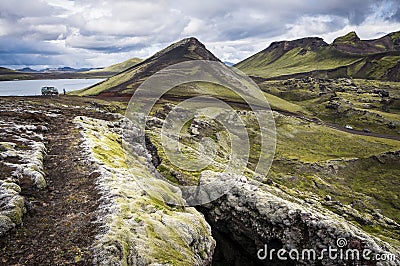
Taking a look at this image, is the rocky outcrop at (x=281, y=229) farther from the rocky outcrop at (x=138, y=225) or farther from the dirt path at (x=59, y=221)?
the dirt path at (x=59, y=221)

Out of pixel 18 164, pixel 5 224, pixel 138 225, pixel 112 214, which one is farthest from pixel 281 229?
pixel 18 164

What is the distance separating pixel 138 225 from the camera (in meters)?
24.3

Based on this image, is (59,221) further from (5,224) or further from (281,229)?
(281,229)

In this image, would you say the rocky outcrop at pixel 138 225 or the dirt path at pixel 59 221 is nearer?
the dirt path at pixel 59 221

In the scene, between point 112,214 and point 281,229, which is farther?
point 281,229

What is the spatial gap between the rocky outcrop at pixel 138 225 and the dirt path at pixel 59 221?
100cm

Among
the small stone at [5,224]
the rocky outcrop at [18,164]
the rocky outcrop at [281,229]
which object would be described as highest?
the rocky outcrop at [18,164]

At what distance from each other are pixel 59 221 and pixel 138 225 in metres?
6.64

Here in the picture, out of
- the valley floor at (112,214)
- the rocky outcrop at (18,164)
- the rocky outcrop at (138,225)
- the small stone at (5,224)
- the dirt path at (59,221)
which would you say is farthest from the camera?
the rocky outcrop at (18,164)

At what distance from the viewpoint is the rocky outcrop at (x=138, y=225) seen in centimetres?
2103

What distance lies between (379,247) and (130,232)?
27865 millimetres

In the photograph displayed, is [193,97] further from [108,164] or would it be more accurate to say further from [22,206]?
[22,206]

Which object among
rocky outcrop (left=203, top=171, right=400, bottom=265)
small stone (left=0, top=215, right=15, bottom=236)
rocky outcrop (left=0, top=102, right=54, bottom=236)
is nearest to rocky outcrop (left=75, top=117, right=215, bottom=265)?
rocky outcrop (left=0, top=102, right=54, bottom=236)

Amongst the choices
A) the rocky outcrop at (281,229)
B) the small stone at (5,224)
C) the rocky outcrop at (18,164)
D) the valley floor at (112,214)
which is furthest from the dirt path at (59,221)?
the rocky outcrop at (281,229)
